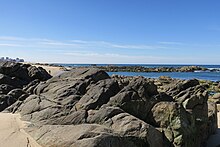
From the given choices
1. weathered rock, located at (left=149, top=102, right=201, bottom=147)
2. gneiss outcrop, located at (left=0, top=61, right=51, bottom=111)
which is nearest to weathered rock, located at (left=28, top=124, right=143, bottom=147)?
weathered rock, located at (left=149, top=102, right=201, bottom=147)

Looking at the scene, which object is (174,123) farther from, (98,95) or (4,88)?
(4,88)

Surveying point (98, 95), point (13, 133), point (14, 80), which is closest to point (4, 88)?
point (14, 80)

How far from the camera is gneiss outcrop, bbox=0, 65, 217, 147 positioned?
8.23 metres

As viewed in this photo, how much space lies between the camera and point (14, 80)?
17.7 metres

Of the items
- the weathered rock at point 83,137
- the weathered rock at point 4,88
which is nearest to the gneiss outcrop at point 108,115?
the weathered rock at point 83,137

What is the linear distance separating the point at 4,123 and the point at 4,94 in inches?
167

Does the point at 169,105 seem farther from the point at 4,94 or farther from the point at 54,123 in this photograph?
the point at 4,94

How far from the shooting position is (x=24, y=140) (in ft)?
29.5

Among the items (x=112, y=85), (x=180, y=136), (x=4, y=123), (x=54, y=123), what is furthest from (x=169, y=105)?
(x=4, y=123)

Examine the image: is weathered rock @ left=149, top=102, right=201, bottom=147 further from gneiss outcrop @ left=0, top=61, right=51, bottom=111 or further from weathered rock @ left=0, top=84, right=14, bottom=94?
weathered rock @ left=0, top=84, right=14, bottom=94

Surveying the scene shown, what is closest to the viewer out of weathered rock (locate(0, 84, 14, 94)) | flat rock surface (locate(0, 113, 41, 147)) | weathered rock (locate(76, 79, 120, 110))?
flat rock surface (locate(0, 113, 41, 147))

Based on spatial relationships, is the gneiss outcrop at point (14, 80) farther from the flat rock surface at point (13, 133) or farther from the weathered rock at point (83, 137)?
the weathered rock at point (83, 137)

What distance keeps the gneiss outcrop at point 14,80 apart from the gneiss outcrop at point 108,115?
2.31 ft

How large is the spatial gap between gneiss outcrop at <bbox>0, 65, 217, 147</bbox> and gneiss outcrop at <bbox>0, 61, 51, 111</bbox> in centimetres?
70
